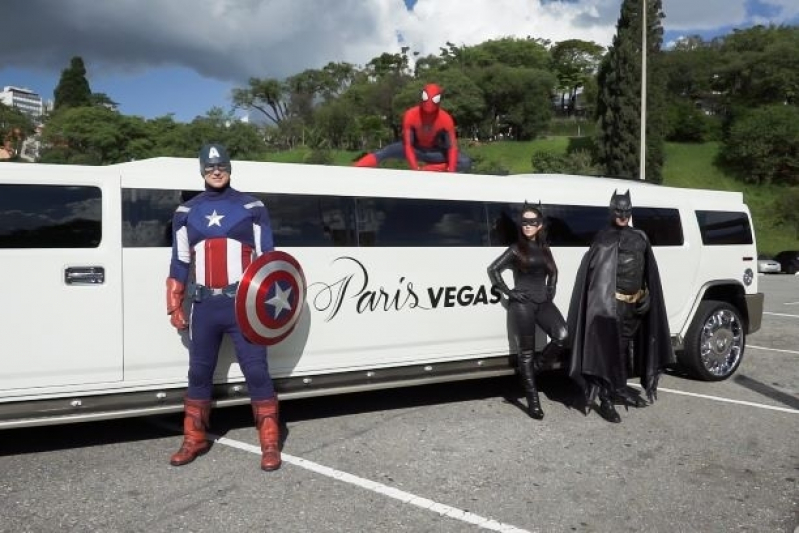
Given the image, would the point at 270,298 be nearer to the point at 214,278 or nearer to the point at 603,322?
the point at 214,278

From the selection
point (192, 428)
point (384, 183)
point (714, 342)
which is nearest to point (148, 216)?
point (192, 428)

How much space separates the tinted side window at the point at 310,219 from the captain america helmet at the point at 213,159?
48cm

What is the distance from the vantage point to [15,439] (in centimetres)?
464

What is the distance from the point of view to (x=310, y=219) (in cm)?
467

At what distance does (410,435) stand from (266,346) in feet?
4.23

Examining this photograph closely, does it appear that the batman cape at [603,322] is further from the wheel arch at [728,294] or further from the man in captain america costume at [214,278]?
the man in captain america costume at [214,278]

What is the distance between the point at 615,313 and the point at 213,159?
317 cm

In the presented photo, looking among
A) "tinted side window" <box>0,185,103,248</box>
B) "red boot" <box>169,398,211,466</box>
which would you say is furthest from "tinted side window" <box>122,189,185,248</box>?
"red boot" <box>169,398,211,466</box>

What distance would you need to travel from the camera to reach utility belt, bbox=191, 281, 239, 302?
4.05 meters

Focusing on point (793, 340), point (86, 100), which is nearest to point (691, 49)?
point (86, 100)

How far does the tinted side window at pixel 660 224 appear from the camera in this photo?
245 inches

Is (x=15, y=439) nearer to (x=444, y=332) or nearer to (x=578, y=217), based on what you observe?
(x=444, y=332)

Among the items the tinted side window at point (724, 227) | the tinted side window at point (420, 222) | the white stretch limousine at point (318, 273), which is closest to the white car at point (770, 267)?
the tinted side window at point (724, 227)

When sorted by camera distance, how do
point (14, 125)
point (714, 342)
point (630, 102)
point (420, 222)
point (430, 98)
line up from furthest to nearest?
1. point (14, 125)
2. point (630, 102)
3. point (430, 98)
4. point (714, 342)
5. point (420, 222)
